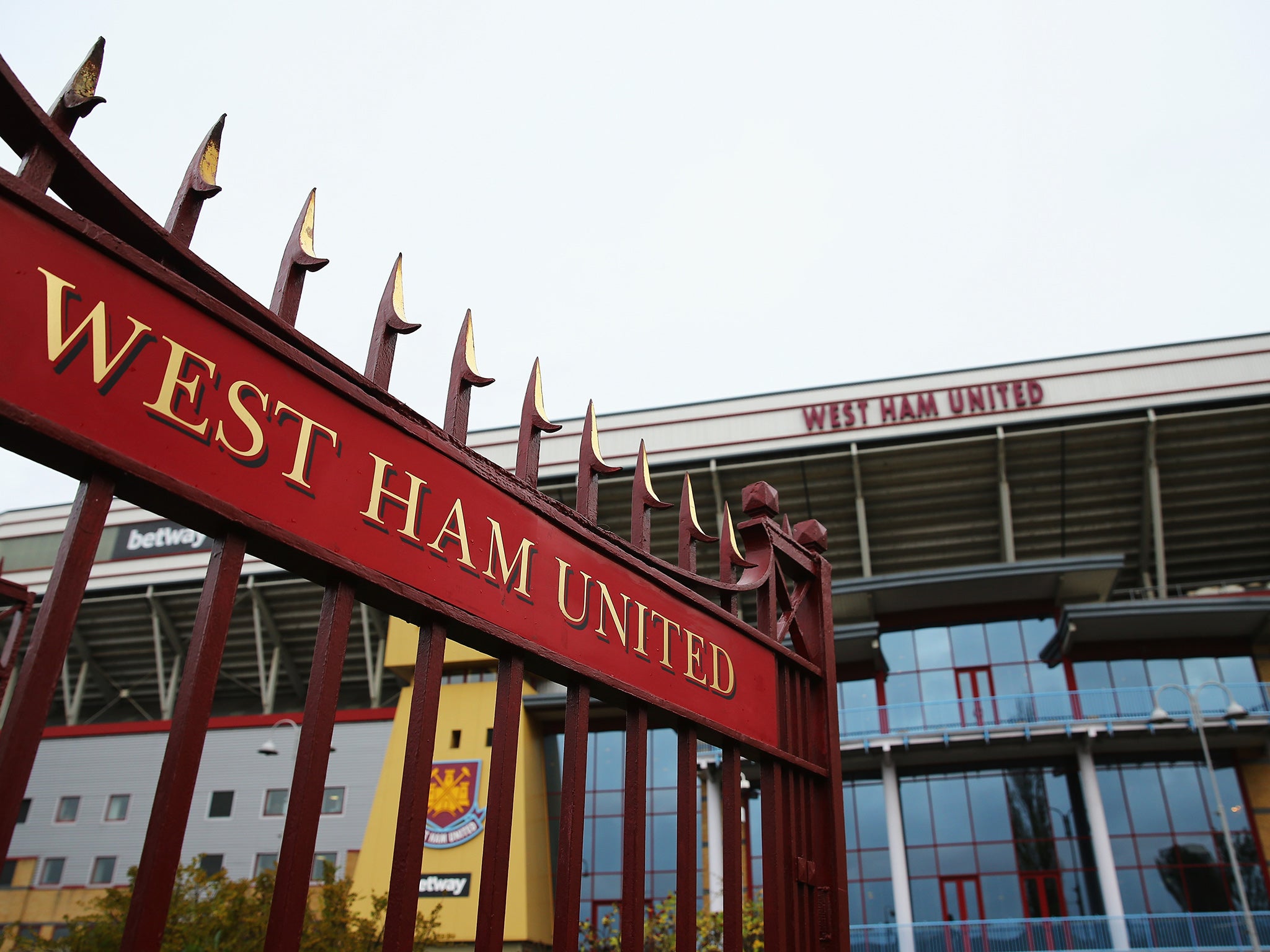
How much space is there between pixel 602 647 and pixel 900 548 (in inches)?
1139

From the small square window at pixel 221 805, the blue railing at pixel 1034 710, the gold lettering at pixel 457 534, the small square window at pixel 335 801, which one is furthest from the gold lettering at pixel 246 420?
the small square window at pixel 221 805

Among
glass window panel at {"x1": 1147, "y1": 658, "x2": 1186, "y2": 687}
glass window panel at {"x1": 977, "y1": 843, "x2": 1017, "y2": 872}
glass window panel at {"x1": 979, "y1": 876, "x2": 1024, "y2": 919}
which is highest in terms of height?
glass window panel at {"x1": 1147, "y1": 658, "x2": 1186, "y2": 687}

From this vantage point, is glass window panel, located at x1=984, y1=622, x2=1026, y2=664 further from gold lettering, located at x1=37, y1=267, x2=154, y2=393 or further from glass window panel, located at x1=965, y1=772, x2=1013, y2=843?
gold lettering, located at x1=37, y1=267, x2=154, y2=393

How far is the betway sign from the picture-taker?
2.36 m

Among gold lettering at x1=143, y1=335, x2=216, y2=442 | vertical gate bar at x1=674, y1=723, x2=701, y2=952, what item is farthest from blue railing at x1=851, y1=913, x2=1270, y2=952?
gold lettering at x1=143, y1=335, x2=216, y2=442

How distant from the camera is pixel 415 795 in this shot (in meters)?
3.02

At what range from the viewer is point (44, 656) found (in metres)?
2.23

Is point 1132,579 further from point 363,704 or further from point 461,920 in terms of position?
point 363,704

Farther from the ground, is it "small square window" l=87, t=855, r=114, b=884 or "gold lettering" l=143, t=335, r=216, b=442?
"small square window" l=87, t=855, r=114, b=884

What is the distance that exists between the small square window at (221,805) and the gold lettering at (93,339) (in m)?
34.8

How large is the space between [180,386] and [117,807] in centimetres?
3839

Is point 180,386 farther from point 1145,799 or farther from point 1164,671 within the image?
point 1164,671

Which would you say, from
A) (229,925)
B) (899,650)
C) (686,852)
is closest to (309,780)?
(686,852)

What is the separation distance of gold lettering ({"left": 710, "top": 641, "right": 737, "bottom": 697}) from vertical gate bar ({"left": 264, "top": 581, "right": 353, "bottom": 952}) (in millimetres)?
2092
